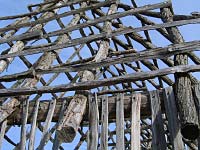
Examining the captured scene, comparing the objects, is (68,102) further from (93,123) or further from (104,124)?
(104,124)

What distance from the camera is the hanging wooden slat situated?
14.8ft

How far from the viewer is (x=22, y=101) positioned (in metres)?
5.57

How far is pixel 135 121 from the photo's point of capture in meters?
4.69

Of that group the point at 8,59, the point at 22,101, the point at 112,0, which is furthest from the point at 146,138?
the point at 22,101

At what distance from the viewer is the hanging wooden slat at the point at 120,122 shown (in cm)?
452

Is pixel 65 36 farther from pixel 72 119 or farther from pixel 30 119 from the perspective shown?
pixel 72 119

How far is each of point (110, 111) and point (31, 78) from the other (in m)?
1.54

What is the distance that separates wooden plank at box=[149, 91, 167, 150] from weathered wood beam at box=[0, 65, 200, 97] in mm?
260

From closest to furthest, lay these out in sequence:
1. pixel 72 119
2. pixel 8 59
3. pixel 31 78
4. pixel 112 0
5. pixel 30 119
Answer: pixel 72 119
pixel 30 119
pixel 31 78
pixel 8 59
pixel 112 0

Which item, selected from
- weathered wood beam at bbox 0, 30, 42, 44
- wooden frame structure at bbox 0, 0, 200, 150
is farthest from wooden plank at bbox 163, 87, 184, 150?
weathered wood beam at bbox 0, 30, 42, 44

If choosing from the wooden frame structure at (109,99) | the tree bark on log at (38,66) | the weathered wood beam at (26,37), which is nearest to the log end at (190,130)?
the wooden frame structure at (109,99)

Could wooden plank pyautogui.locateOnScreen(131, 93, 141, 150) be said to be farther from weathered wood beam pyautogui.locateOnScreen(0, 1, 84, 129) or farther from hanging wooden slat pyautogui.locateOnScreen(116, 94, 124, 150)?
weathered wood beam pyautogui.locateOnScreen(0, 1, 84, 129)

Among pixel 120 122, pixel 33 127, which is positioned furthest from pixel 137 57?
pixel 33 127

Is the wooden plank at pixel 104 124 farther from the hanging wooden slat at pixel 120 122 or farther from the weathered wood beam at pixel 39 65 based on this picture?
the weathered wood beam at pixel 39 65
